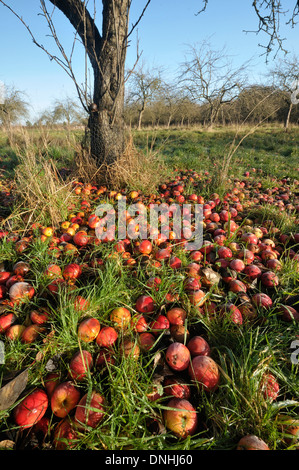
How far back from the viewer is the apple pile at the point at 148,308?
41.9 inches

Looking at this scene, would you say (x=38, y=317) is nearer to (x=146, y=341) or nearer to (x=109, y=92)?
(x=146, y=341)

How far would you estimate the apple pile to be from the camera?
1063 millimetres

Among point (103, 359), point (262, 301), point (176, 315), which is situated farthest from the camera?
point (262, 301)

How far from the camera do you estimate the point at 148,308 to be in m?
1.53

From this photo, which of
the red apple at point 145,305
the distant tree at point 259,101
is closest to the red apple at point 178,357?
the red apple at point 145,305

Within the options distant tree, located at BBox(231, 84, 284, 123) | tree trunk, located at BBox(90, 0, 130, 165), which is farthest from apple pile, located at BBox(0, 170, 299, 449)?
tree trunk, located at BBox(90, 0, 130, 165)

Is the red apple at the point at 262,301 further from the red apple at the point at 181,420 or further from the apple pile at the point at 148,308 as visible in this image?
the red apple at the point at 181,420

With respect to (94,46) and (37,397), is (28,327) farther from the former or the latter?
(94,46)

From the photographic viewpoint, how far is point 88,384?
1.12 metres

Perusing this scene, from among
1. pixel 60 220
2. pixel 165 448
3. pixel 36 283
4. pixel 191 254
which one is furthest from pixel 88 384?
pixel 60 220

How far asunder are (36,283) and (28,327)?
445 mm

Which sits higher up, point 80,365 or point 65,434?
point 80,365

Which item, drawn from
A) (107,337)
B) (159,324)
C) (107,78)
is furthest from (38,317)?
(107,78)

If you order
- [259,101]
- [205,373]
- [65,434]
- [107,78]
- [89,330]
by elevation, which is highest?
[107,78]
